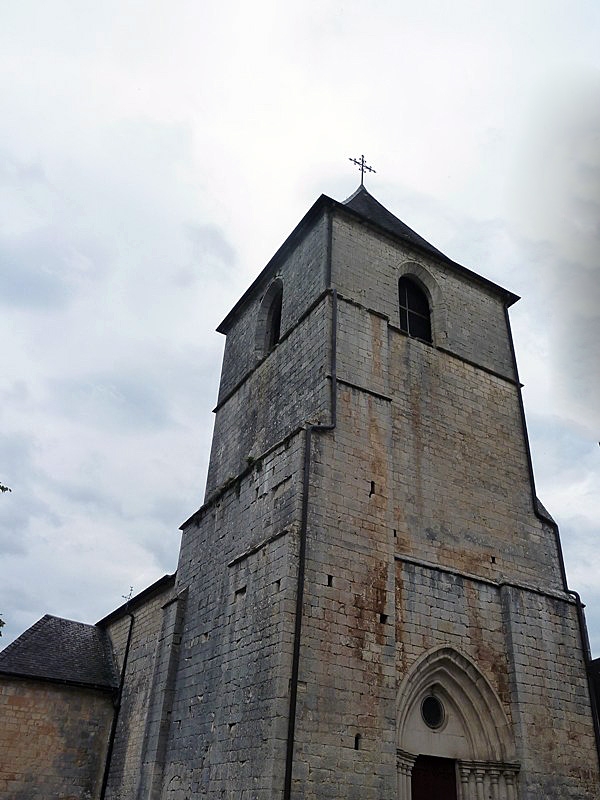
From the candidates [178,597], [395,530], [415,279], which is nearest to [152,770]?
[178,597]

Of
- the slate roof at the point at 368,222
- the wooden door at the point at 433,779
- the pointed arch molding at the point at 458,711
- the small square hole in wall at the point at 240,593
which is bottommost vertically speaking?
the wooden door at the point at 433,779

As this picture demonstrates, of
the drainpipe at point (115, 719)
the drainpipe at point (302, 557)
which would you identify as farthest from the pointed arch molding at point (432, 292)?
the drainpipe at point (115, 719)

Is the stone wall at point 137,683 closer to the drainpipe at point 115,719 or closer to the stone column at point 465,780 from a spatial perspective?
the drainpipe at point 115,719

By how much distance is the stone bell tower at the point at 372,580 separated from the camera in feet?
27.7

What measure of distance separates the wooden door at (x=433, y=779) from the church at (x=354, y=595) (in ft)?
0.13

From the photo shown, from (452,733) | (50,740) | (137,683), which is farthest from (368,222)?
(50,740)

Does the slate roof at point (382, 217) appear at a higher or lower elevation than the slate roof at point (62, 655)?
higher

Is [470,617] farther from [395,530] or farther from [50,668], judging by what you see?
[50,668]

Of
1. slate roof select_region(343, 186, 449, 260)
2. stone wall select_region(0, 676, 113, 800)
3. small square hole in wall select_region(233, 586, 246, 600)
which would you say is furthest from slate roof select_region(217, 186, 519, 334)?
stone wall select_region(0, 676, 113, 800)

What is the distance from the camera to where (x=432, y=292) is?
14.0 m

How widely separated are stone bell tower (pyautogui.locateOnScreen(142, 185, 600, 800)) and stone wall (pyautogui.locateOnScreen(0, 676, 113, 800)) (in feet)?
14.8

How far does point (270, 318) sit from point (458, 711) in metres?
8.92

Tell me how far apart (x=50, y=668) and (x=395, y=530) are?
9635 mm

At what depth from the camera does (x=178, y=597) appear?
40.2 feet
